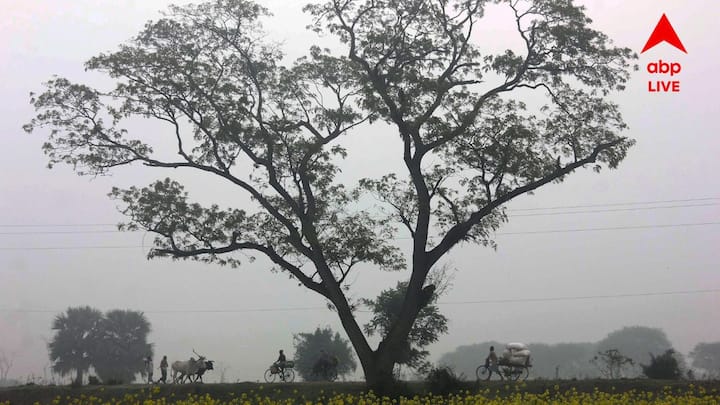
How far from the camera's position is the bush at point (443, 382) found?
17.7 m

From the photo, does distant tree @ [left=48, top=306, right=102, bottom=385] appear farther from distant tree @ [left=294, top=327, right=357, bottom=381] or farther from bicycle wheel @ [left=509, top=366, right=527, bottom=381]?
bicycle wheel @ [left=509, top=366, right=527, bottom=381]

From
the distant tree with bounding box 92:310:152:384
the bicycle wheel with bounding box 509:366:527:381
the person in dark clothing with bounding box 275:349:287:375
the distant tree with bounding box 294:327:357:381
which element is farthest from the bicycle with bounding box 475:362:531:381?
the distant tree with bounding box 92:310:152:384

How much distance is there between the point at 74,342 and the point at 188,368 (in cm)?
3710

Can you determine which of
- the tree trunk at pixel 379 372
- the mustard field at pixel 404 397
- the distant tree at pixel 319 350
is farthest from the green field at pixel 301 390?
the distant tree at pixel 319 350

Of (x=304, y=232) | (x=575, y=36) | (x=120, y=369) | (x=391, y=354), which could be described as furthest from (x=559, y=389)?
(x=120, y=369)

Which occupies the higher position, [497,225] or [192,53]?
[192,53]

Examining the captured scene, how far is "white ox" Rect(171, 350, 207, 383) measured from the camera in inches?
953

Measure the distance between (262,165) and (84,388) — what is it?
29.6 ft

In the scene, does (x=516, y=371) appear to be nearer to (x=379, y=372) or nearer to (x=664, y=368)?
(x=664, y=368)

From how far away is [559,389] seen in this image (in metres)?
18.7

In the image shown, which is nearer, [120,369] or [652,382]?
[652,382]

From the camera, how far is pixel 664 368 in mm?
20625

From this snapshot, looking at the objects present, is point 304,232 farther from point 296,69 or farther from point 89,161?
point 89,161

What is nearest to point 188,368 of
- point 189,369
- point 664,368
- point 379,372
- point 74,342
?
point 189,369
